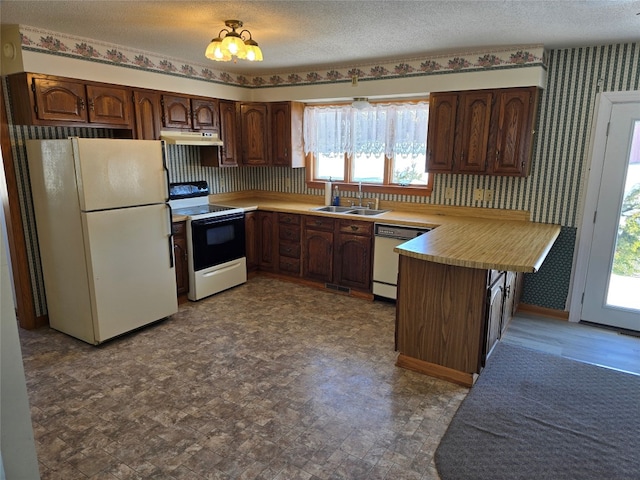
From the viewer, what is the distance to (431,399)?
263 centimetres

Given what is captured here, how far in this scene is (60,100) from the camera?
10.7 feet

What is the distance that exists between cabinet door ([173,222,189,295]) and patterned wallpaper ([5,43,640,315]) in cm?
111

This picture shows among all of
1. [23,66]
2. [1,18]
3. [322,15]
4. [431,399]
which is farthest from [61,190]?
[431,399]

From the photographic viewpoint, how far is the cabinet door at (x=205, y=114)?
438 cm

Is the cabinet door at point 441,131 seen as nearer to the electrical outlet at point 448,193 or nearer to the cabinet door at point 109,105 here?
the electrical outlet at point 448,193

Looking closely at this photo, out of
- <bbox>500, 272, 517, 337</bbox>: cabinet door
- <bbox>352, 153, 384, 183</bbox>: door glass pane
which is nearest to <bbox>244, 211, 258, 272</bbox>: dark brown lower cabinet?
<bbox>352, 153, 384, 183</bbox>: door glass pane

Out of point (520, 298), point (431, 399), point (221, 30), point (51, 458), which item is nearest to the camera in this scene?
point (51, 458)

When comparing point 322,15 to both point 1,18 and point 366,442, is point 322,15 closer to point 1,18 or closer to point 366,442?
point 1,18

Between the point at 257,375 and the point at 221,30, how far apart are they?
2.51m

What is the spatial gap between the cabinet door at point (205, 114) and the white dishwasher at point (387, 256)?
2.14 metres

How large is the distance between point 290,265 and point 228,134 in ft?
5.53

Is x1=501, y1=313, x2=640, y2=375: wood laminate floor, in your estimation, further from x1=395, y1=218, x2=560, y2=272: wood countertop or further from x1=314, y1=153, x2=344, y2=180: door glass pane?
x1=314, y1=153, x2=344, y2=180: door glass pane

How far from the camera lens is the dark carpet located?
6.81 feet

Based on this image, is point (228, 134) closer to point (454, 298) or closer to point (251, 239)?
point (251, 239)
